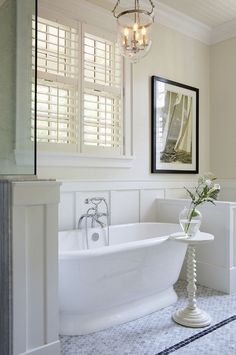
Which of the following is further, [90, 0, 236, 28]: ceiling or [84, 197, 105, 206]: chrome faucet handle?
[90, 0, 236, 28]: ceiling

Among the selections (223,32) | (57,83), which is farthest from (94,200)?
(223,32)

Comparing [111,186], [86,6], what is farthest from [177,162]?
[86,6]

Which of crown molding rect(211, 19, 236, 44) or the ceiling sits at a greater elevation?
the ceiling

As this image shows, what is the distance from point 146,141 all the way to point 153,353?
2.29m

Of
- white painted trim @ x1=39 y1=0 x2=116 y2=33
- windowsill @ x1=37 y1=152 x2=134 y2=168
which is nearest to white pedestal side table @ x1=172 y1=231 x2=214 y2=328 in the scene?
windowsill @ x1=37 y1=152 x2=134 y2=168

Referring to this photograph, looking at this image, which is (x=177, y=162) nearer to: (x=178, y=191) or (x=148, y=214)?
(x=178, y=191)

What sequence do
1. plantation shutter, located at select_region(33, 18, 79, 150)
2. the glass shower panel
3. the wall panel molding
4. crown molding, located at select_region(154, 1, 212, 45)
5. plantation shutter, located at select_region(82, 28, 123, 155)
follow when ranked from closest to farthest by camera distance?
the wall panel molding
the glass shower panel
plantation shutter, located at select_region(33, 18, 79, 150)
plantation shutter, located at select_region(82, 28, 123, 155)
crown molding, located at select_region(154, 1, 212, 45)

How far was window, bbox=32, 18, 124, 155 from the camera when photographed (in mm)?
2938

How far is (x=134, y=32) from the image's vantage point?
264 cm

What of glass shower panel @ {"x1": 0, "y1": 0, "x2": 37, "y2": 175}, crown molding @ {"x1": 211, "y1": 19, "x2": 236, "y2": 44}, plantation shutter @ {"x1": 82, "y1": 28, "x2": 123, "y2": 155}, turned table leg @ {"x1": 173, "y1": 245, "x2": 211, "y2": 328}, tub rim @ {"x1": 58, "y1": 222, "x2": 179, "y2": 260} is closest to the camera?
glass shower panel @ {"x1": 0, "y1": 0, "x2": 37, "y2": 175}

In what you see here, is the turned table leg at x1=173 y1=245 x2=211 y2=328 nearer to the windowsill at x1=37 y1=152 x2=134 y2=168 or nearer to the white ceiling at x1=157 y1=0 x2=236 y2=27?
the windowsill at x1=37 y1=152 x2=134 y2=168

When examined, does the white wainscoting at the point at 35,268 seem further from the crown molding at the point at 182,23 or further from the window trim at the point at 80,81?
the crown molding at the point at 182,23

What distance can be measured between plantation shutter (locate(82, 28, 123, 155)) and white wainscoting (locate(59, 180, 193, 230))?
377mm

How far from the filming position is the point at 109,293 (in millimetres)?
2295
